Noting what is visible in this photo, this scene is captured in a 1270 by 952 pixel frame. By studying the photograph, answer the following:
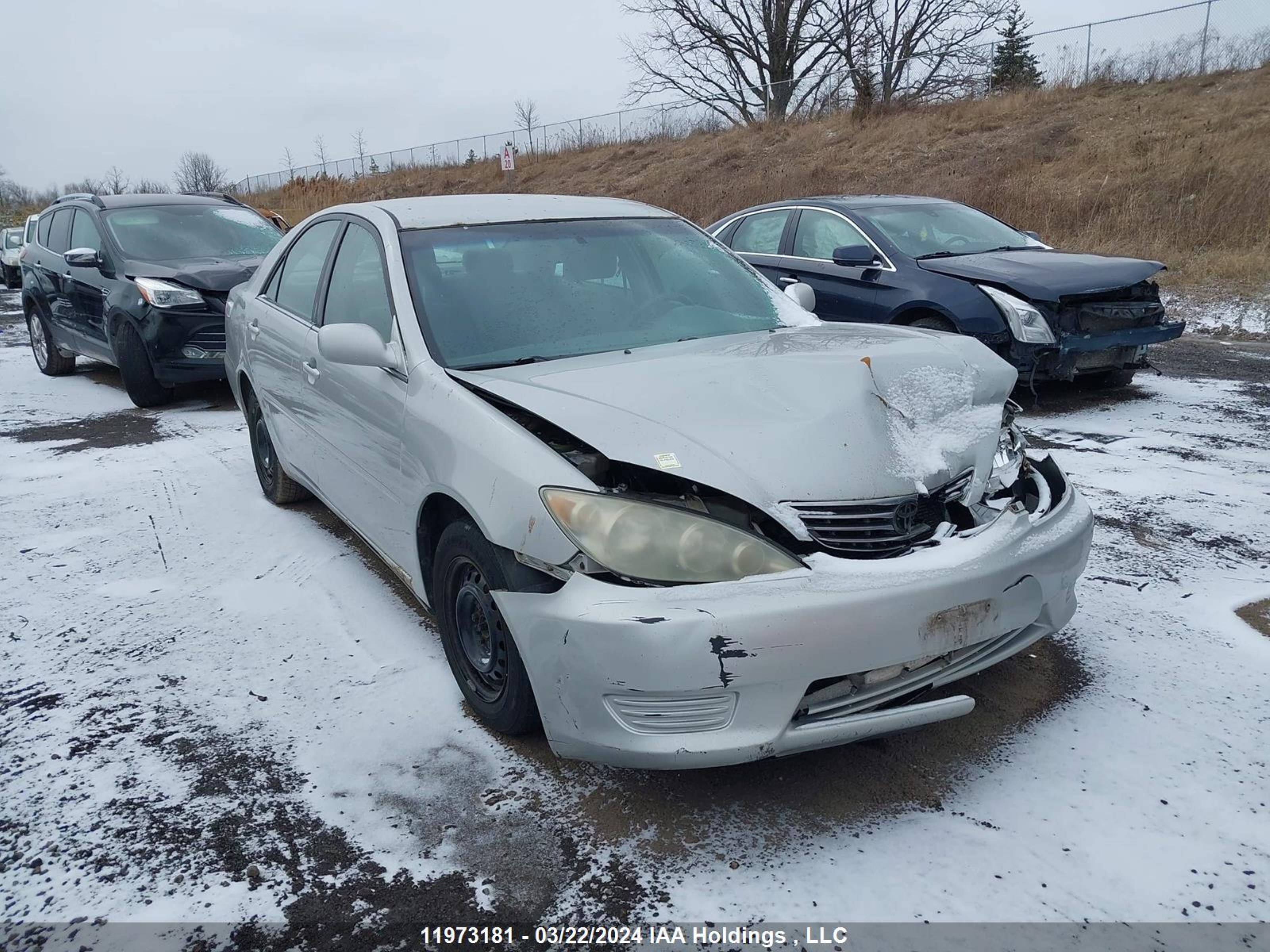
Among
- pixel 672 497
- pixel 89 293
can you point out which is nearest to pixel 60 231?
pixel 89 293

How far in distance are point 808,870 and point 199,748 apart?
1864mm

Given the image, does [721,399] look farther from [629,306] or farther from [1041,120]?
[1041,120]

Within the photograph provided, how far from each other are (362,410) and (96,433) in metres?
4.79

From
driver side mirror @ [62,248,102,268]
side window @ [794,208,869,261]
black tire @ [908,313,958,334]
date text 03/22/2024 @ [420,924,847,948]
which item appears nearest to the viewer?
date text 03/22/2024 @ [420,924,847,948]

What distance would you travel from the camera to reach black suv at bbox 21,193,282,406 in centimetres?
771

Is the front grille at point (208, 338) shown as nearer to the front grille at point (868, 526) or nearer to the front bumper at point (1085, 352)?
the front bumper at point (1085, 352)

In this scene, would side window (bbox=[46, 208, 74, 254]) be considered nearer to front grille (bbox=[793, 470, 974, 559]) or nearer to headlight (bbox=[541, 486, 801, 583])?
headlight (bbox=[541, 486, 801, 583])

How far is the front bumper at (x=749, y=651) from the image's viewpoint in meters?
2.18

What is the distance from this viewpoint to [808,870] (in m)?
2.23

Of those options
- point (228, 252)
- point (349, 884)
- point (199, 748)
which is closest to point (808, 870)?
point (349, 884)

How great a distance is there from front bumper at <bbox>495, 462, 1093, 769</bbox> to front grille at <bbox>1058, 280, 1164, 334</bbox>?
4.54 meters

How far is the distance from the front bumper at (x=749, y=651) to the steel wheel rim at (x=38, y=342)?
959 centimetres

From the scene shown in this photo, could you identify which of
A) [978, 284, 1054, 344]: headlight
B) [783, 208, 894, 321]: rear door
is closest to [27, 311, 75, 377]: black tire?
[783, 208, 894, 321]: rear door

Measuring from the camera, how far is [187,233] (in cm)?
862
